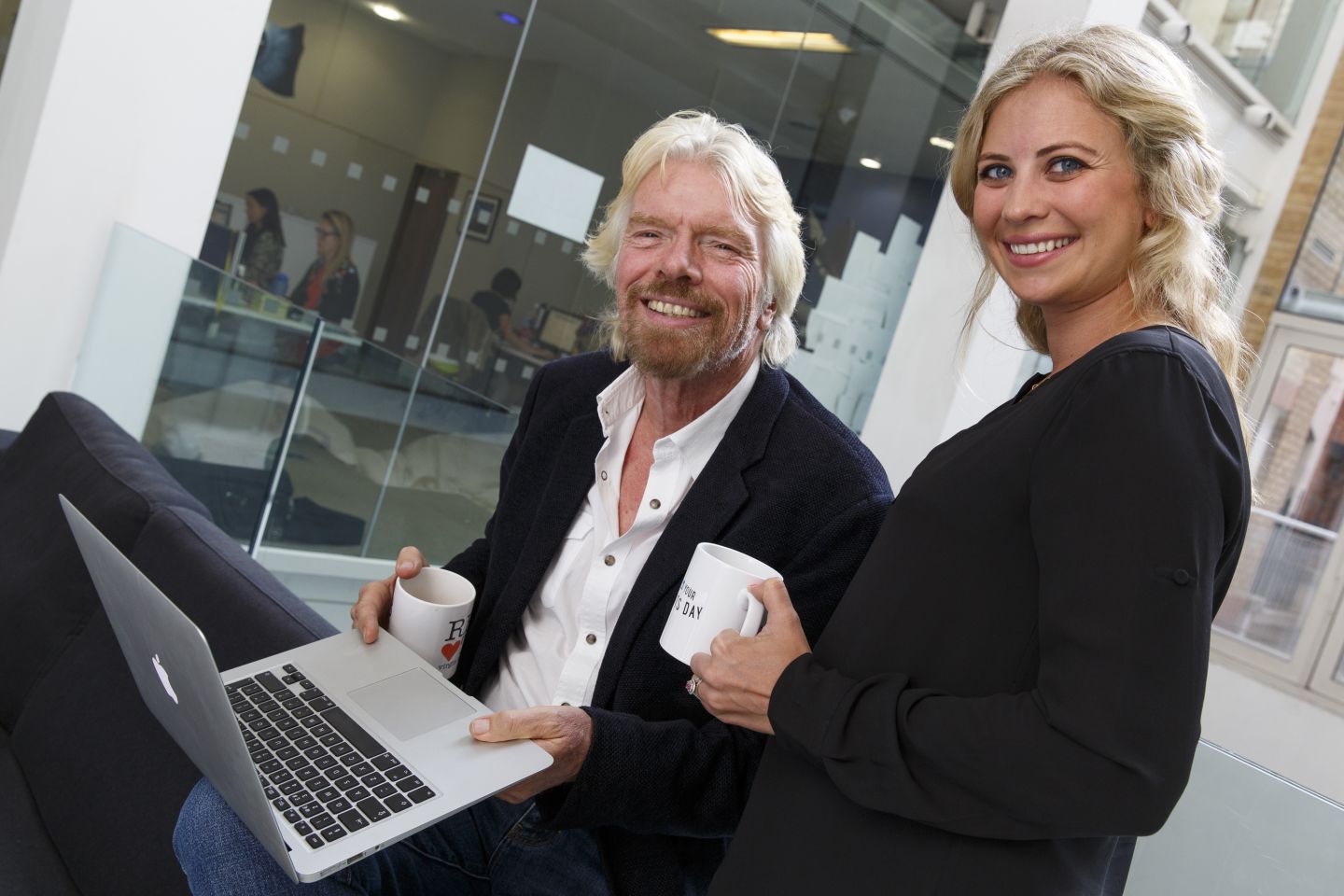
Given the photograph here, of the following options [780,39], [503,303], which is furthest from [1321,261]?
[503,303]

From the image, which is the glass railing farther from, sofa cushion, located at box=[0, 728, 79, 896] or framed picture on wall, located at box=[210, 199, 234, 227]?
sofa cushion, located at box=[0, 728, 79, 896]

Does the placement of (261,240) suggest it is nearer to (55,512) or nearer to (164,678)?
(55,512)

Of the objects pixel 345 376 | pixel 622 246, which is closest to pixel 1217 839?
pixel 622 246

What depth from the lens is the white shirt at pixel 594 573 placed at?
5.06 feet

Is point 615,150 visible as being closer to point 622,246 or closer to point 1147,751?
point 622,246

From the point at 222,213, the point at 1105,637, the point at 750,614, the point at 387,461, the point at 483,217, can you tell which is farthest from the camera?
the point at 483,217

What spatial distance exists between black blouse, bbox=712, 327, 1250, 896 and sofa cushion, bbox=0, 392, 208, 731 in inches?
55.2

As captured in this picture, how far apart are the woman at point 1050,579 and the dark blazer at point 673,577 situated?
0.30 metres

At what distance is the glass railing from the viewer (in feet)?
10.3

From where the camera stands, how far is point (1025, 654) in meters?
0.87

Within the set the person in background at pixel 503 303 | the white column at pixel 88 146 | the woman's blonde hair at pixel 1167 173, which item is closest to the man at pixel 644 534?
the woman's blonde hair at pixel 1167 173

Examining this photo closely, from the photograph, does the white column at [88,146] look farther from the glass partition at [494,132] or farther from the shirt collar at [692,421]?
the shirt collar at [692,421]

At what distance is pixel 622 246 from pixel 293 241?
10.2 ft

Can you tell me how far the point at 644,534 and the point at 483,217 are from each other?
339cm
